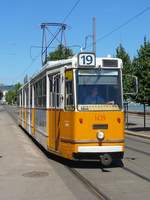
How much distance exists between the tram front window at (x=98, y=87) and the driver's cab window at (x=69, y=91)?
198 mm

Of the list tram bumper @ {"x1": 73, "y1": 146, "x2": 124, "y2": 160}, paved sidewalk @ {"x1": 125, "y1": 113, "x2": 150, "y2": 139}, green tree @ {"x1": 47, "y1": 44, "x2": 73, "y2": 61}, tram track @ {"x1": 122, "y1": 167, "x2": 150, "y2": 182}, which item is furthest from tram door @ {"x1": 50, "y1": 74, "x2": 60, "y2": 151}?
green tree @ {"x1": 47, "y1": 44, "x2": 73, "y2": 61}

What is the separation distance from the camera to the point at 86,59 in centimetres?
1396

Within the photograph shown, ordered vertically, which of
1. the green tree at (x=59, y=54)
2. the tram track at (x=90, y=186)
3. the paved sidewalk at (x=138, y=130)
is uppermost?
the green tree at (x=59, y=54)

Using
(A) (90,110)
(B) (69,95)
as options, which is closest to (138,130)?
(B) (69,95)

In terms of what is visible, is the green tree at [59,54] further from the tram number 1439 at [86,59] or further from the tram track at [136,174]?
the tram track at [136,174]

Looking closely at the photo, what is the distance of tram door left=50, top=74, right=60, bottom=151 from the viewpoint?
1477cm

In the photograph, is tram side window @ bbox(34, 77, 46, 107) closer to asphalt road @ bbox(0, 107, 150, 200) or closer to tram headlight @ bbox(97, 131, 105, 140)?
asphalt road @ bbox(0, 107, 150, 200)

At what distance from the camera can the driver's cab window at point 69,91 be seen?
13852 mm

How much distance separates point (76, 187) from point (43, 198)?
4.44 feet

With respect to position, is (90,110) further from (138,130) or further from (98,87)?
(138,130)

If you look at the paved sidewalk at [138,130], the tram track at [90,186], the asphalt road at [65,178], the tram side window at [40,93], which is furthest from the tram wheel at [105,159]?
the paved sidewalk at [138,130]

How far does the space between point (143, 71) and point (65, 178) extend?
20.1 m

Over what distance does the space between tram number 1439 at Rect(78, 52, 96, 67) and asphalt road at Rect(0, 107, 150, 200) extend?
9.11 ft

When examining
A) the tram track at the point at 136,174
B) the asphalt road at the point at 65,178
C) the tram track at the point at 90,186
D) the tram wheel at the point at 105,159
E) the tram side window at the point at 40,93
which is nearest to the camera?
the tram track at the point at 90,186
